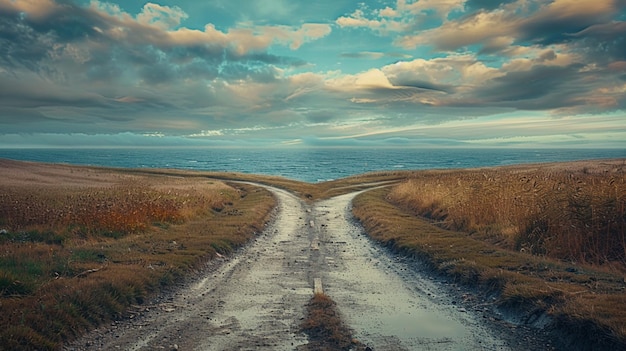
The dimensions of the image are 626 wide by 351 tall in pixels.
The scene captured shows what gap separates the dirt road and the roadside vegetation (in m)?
1.16

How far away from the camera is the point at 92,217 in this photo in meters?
19.8

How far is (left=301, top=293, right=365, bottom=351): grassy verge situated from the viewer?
26.3 ft

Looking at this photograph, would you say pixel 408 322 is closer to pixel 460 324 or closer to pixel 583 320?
pixel 460 324

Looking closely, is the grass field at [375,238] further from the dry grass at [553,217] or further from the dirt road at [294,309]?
the dirt road at [294,309]

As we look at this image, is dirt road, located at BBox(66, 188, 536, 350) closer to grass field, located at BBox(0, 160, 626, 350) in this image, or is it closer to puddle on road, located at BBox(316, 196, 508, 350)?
puddle on road, located at BBox(316, 196, 508, 350)

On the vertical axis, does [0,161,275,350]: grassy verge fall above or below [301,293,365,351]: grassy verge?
above

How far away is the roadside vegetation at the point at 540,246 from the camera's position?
903cm

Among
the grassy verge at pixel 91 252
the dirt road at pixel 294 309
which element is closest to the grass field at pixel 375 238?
the grassy verge at pixel 91 252

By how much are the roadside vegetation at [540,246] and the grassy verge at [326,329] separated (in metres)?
4.18

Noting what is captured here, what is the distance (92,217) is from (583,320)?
19181 millimetres

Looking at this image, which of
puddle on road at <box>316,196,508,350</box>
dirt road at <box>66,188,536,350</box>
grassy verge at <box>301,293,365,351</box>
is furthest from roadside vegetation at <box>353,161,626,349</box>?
grassy verge at <box>301,293,365,351</box>

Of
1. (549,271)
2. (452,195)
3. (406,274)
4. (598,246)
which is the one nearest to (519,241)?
(598,246)

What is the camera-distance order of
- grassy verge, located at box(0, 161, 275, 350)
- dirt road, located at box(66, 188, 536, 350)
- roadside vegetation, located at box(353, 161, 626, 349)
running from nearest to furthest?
1. dirt road, located at box(66, 188, 536, 350)
2. grassy verge, located at box(0, 161, 275, 350)
3. roadside vegetation, located at box(353, 161, 626, 349)

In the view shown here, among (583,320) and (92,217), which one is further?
(92,217)
